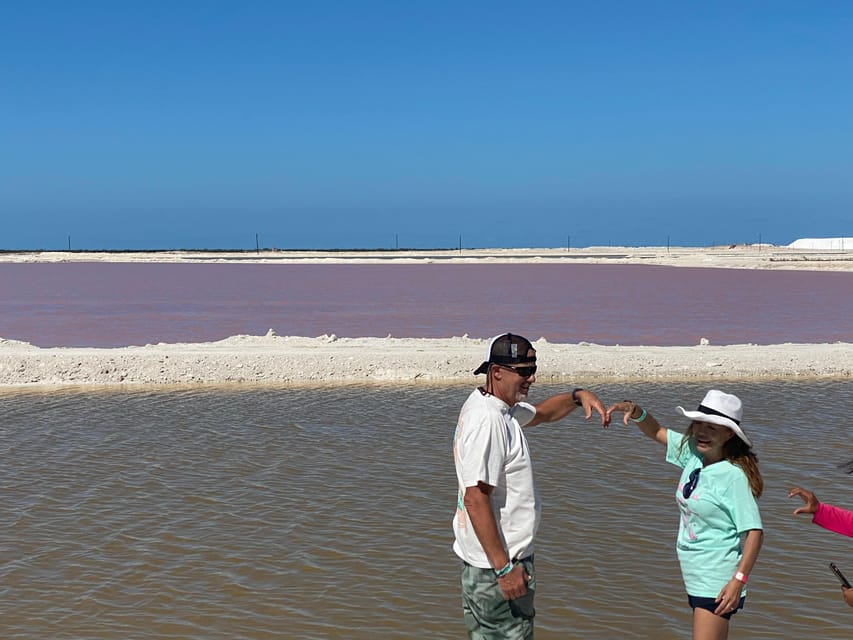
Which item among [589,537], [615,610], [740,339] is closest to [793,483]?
[589,537]

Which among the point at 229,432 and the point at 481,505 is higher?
the point at 481,505

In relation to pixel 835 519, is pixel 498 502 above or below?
above

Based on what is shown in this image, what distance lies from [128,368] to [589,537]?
1206cm

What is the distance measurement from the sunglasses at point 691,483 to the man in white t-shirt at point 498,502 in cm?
78

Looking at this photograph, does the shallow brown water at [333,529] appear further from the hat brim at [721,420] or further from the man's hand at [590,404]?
the hat brim at [721,420]

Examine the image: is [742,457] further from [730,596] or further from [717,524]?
[730,596]

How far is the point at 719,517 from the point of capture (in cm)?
454

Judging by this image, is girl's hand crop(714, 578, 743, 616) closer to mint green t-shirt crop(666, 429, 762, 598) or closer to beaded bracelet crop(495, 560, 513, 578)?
mint green t-shirt crop(666, 429, 762, 598)

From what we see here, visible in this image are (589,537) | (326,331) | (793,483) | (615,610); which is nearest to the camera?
(615,610)

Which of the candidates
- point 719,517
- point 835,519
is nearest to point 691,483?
point 719,517

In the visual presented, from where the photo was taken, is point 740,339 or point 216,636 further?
point 740,339

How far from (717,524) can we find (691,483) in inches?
8.9

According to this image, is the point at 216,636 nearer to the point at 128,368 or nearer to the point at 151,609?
the point at 151,609

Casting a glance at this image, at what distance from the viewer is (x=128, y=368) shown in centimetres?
1834
